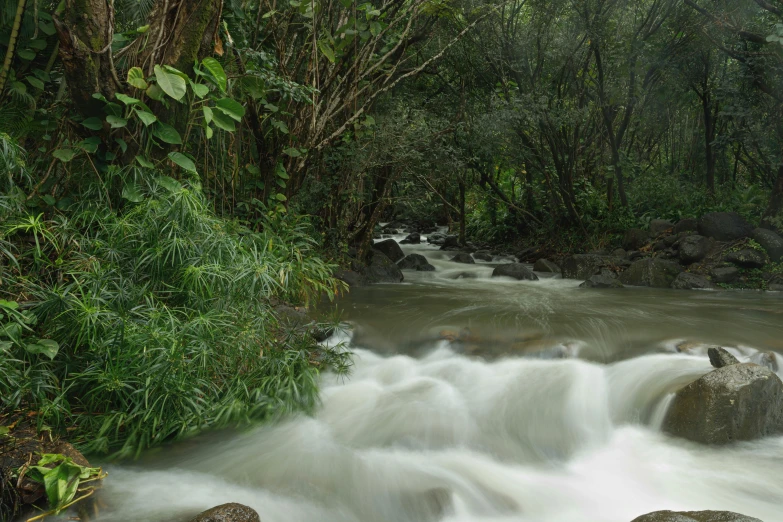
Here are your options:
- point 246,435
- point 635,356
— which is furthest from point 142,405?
point 635,356

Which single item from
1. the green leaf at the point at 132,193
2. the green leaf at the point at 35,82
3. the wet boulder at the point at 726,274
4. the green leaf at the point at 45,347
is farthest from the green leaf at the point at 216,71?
the wet boulder at the point at 726,274

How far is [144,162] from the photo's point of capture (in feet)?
15.9

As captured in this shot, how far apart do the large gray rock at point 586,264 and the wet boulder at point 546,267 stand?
61cm

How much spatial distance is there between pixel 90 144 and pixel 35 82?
0.72 m

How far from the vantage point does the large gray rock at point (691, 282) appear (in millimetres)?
10070

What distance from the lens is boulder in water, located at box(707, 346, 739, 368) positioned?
5104mm

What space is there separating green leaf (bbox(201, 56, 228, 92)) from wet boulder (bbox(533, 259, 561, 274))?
366 inches

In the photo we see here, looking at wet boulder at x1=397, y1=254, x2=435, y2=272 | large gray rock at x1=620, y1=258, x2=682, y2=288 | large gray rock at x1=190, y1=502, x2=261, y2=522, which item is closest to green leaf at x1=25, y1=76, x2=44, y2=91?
large gray rock at x1=190, y1=502, x2=261, y2=522

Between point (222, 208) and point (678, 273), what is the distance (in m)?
8.13

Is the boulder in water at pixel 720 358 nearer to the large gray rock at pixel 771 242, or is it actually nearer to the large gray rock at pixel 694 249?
the large gray rock at pixel 771 242

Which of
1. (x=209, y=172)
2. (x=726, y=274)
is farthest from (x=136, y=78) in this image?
(x=726, y=274)

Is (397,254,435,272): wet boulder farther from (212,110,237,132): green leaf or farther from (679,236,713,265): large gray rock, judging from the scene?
(212,110,237,132): green leaf

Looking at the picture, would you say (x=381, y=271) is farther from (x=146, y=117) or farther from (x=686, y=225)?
(x=146, y=117)

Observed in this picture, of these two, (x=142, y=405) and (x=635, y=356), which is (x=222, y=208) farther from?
(x=635, y=356)
